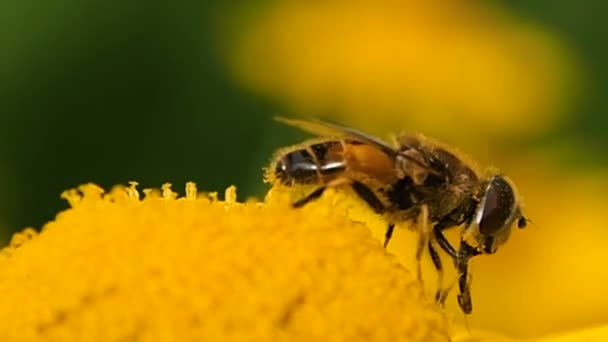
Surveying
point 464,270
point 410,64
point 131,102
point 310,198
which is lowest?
point 131,102

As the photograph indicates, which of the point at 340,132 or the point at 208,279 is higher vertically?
the point at 340,132

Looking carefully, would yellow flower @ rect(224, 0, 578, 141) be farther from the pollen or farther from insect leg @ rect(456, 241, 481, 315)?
the pollen

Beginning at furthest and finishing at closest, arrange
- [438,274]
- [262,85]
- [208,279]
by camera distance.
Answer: [262,85]
[438,274]
[208,279]

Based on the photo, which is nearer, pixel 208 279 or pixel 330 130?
pixel 208 279

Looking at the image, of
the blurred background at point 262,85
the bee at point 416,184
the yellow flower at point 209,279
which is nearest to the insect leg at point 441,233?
the bee at point 416,184

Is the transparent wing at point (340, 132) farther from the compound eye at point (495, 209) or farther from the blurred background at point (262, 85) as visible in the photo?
the blurred background at point (262, 85)

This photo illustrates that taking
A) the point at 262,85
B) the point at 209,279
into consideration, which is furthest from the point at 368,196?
the point at 262,85

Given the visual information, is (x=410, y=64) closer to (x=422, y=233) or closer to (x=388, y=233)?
(x=388, y=233)

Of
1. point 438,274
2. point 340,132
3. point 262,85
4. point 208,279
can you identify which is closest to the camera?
point 208,279
